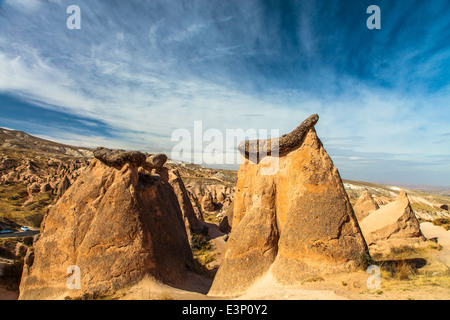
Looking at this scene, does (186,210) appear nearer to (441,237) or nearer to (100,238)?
(100,238)

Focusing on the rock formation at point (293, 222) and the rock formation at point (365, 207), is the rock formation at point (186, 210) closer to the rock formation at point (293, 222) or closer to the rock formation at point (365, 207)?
the rock formation at point (293, 222)

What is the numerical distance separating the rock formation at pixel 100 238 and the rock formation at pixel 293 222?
2546 millimetres

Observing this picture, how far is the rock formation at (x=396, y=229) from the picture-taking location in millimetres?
11945

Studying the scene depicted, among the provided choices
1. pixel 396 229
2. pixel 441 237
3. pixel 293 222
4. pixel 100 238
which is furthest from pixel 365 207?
pixel 100 238

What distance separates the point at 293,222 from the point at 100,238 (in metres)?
5.39

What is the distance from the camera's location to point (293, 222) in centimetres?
641

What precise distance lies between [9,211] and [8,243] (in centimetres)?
1701

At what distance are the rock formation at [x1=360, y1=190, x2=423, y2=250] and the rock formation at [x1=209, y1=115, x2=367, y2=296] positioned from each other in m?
7.95

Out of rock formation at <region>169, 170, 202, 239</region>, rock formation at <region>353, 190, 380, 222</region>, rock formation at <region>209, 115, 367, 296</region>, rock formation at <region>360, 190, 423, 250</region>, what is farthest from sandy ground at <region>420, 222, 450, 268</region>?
rock formation at <region>169, 170, 202, 239</region>

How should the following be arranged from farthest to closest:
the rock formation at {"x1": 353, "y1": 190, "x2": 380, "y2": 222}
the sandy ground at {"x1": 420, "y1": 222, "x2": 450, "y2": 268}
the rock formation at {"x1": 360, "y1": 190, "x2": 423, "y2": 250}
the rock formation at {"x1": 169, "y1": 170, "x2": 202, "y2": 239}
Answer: the rock formation at {"x1": 353, "y1": 190, "x2": 380, "y2": 222}
the rock formation at {"x1": 169, "y1": 170, "x2": 202, "y2": 239}
the rock formation at {"x1": 360, "y1": 190, "x2": 423, "y2": 250}
the sandy ground at {"x1": 420, "y1": 222, "x2": 450, "y2": 268}

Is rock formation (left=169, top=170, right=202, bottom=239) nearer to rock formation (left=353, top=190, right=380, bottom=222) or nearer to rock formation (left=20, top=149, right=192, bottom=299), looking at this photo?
rock formation (left=20, top=149, right=192, bottom=299)

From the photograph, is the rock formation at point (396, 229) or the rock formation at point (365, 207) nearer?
the rock formation at point (396, 229)

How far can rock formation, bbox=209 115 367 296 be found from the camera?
19.6 feet

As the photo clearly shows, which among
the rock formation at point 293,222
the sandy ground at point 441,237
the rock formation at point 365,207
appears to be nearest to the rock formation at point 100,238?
the rock formation at point 293,222
